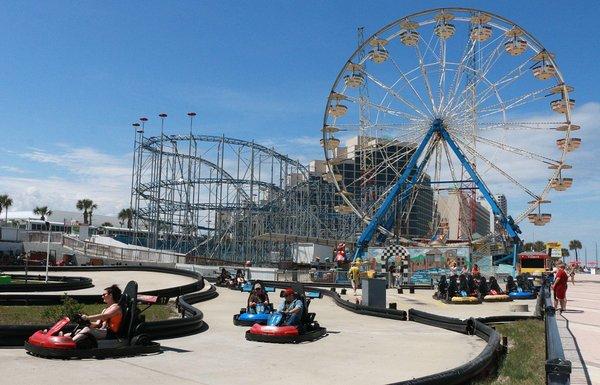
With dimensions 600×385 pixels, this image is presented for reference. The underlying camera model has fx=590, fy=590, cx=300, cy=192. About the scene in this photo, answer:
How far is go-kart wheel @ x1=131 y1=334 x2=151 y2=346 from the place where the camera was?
9.35 meters

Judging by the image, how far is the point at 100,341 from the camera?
9258 millimetres

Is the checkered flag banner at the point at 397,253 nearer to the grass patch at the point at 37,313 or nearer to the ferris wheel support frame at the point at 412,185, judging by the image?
the ferris wheel support frame at the point at 412,185

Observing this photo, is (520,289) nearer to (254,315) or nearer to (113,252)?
(254,315)

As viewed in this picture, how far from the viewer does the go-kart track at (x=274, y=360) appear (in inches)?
304

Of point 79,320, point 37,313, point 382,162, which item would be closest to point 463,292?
point 37,313

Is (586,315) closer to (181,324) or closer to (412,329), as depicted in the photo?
(412,329)

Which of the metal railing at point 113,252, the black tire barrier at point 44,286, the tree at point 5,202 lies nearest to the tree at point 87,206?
the tree at point 5,202

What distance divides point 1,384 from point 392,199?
40.7 m

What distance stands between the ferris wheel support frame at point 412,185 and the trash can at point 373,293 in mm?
24249

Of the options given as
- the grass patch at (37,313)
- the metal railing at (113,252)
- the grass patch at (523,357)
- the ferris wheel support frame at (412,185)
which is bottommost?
the grass patch at (37,313)

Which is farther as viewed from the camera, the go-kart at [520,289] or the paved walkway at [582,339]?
the go-kart at [520,289]

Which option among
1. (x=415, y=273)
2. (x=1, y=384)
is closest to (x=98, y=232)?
(x=415, y=273)

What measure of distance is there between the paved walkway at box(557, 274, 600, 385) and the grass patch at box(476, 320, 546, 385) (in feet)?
1.39

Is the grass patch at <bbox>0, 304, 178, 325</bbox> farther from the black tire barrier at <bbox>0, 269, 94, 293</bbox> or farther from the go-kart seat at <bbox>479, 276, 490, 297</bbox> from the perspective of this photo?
the go-kart seat at <bbox>479, 276, 490, 297</bbox>
